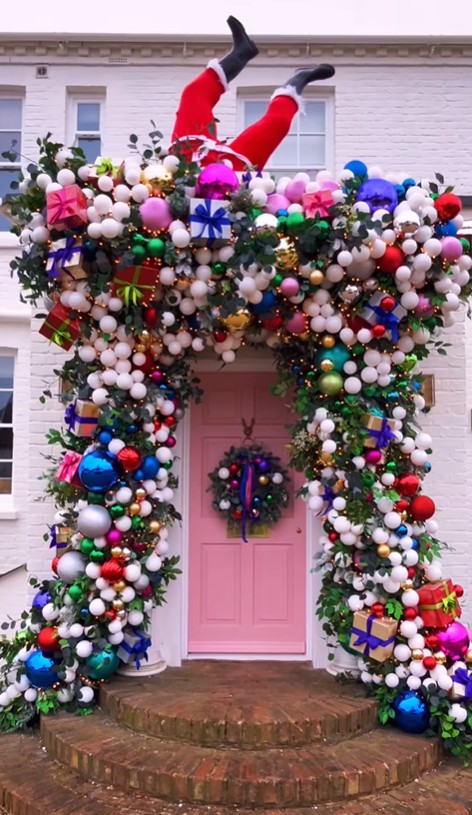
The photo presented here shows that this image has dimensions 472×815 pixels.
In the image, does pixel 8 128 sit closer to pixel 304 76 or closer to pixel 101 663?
pixel 304 76

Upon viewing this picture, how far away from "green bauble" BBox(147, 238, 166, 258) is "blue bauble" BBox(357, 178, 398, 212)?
48.3 inches

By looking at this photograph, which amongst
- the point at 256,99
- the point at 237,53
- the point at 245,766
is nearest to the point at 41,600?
the point at 245,766

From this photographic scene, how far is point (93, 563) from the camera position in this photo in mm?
4266

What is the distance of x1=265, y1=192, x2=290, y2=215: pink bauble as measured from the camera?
4.22 meters

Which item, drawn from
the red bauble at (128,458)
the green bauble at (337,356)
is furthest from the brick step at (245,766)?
the green bauble at (337,356)

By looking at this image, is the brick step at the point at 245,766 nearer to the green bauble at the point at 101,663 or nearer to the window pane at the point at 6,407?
the green bauble at the point at 101,663

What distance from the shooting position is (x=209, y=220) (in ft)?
13.2

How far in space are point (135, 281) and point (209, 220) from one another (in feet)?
1.89

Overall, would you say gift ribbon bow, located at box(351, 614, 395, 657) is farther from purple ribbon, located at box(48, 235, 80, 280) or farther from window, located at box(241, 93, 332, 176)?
window, located at box(241, 93, 332, 176)

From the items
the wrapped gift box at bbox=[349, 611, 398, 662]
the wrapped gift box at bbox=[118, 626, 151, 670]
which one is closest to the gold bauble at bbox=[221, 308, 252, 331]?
the wrapped gift box at bbox=[349, 611, 398, 662]

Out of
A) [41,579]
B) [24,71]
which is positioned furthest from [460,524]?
[24,71]

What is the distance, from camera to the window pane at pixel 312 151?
681 centimetres

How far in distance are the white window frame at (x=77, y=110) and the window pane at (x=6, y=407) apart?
8.46ft

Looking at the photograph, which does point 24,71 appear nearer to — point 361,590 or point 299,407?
point 299,407
